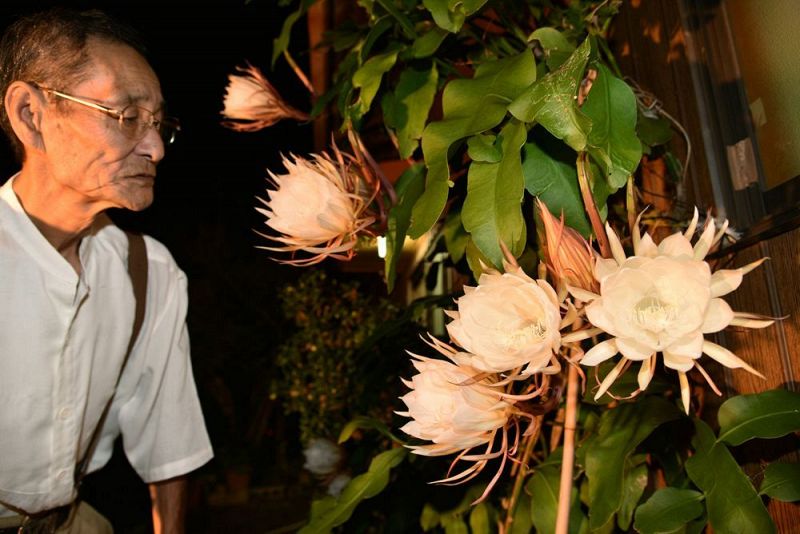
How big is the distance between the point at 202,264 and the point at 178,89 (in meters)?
1.86

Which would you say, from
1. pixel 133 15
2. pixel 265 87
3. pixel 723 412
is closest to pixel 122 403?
pixel 265 87

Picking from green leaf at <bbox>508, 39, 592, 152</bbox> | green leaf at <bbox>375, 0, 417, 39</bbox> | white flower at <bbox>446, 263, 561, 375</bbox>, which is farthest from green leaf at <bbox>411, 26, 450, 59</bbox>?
white flower at <bbox>446, 263, 561, 375</bbox>

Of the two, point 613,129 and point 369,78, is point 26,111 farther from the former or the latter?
point 613,129

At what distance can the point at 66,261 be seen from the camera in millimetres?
1271

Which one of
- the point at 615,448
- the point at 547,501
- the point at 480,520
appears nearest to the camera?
the point at 615,448

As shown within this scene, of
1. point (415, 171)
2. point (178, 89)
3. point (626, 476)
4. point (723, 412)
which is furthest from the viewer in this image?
point (178, 89)

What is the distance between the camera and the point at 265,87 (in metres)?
1.41

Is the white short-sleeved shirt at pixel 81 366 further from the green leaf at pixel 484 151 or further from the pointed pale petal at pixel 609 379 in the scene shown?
the pointed pale petal at pixel 609 379

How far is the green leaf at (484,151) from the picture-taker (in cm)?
77

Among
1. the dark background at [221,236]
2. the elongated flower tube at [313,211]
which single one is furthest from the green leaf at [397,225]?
the dark background at [221,236]

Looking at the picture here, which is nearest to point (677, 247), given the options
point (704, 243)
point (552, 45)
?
point (704, 243)

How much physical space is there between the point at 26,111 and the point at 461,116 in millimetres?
926

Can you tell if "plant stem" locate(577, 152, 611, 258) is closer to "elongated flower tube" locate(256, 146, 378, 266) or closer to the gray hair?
"elongated flower tube" locate(256, 146, 378, 266)

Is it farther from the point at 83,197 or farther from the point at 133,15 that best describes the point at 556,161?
the point at 133,15
